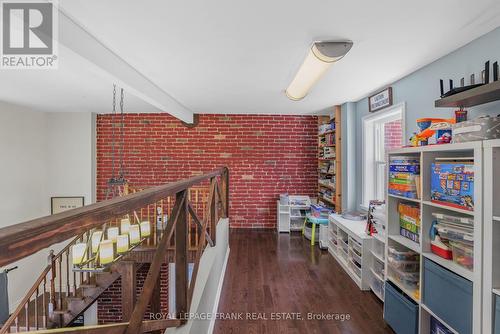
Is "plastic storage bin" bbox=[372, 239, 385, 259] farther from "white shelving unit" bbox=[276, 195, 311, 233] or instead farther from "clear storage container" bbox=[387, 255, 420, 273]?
"white shelving unit" bbox=[276, 195, 311, 233]

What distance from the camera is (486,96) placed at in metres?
1.70

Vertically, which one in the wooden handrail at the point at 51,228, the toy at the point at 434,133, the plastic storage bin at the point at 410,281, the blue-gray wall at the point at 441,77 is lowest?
the plastic storage bin at the point at 410,281

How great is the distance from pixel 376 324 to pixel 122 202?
250cm

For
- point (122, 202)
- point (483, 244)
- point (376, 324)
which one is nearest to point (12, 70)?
point (122, 202)

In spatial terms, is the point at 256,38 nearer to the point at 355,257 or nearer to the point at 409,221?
the point at 409,221

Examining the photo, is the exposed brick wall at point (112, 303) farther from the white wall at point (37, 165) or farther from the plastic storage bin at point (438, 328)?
the plastic storage bin at point (438, 328)

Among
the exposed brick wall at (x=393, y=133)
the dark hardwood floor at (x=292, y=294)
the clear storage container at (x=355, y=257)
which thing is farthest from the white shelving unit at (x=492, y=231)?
the exposed brick wall at (x=393, y=133)

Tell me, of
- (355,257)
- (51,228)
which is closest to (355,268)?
(355,257)

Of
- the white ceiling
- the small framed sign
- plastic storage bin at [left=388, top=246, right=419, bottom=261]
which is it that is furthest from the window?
plastic storage bin at [left=388, top=246, right=419, bottom=261]

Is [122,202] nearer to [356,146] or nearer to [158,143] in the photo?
[356,146]

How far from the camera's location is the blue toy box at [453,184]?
146 cm

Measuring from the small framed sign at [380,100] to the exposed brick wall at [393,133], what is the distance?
0.40m

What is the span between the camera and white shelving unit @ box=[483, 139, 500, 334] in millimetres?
1302

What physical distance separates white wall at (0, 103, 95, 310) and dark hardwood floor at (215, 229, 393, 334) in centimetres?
365
